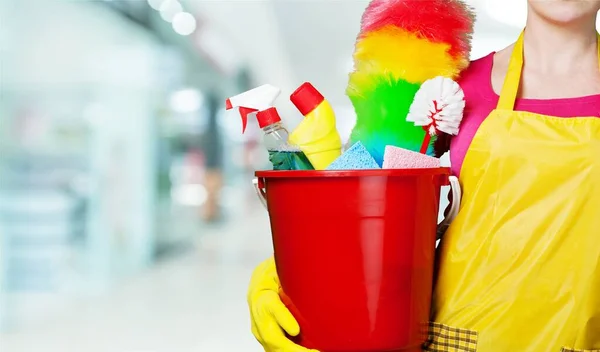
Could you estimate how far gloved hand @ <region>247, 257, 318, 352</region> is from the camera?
1006 millimetres

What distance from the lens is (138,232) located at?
6805mm

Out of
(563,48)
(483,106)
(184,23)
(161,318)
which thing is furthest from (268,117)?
(184,23)

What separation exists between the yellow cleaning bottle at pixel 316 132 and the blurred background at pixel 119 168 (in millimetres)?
2926

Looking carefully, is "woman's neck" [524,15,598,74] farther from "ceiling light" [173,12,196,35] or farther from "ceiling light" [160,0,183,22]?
"ceiling light" [173,12,196,35]

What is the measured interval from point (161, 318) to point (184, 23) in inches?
179

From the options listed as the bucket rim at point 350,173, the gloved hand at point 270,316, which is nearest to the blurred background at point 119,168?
the gloved hand at point 270,316

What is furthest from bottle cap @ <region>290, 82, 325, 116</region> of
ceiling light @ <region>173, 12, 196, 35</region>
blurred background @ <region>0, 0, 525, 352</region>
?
ceiling light @ <region>173, 12, 196, 35</region>

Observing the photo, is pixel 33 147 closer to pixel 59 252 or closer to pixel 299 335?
pixel 59 252

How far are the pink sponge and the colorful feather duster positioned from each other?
0.19 feet

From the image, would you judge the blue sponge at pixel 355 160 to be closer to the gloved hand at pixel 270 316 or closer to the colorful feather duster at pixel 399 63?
the colorful feather duster at pixel 399 63

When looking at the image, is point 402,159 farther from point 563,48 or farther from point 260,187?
point 563,48

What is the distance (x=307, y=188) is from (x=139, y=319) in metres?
3.79

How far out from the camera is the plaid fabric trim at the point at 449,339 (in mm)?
1061

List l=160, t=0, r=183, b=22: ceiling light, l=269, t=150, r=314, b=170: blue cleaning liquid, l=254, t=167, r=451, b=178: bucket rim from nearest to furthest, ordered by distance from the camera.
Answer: l=254, t=167, r=451, b=178: bucket rim < l=269, t=150, r=314, b=170: blue cleaning liquid < l=160, t=0, r=183, b=22: ceiling light
